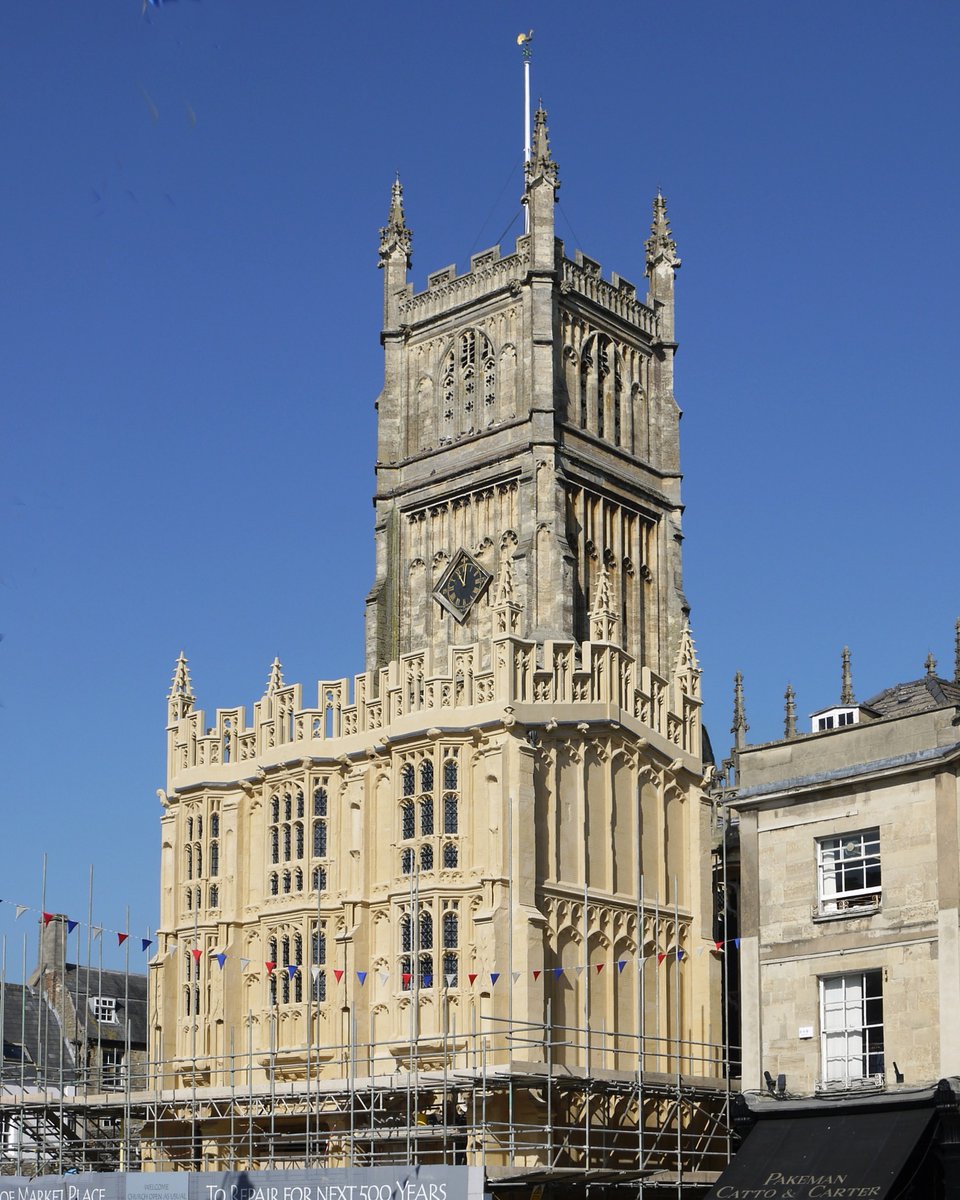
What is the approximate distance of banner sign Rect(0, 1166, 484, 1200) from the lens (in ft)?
136

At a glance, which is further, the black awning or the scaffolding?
the scaffolding

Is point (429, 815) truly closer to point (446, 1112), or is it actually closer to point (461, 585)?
point (446, 1112)

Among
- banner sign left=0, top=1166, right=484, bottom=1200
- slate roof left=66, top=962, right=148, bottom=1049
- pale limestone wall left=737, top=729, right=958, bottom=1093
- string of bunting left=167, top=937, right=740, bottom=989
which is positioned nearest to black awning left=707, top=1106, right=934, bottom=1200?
pale limestone wall left=737, top=729, right=958, bottom=1093

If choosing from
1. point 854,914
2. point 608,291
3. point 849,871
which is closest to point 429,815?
point 849,871

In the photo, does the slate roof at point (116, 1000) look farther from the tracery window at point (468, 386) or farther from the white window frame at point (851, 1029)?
the white window frame at point (851, 1029)

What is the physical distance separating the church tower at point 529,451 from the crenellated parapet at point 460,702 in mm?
14498

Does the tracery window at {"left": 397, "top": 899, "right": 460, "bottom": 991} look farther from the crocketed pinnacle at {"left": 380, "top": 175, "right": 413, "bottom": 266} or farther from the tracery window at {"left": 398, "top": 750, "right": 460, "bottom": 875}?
the crocketed pinnacle at {"left": 380, "top": 175, "right": 413, "bottom": 266}

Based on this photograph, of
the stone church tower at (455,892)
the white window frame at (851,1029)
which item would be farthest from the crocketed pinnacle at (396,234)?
the white window frame at (851,1029)

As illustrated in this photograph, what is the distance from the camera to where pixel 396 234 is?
8188 cm

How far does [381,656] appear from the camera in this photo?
74750 millimetres

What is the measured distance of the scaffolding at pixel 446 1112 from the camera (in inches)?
1763

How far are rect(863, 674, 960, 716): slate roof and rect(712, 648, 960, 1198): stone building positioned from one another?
8047 mm

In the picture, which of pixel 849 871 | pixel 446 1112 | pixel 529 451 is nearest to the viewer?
pixel 849 871

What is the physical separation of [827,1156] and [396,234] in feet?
169
